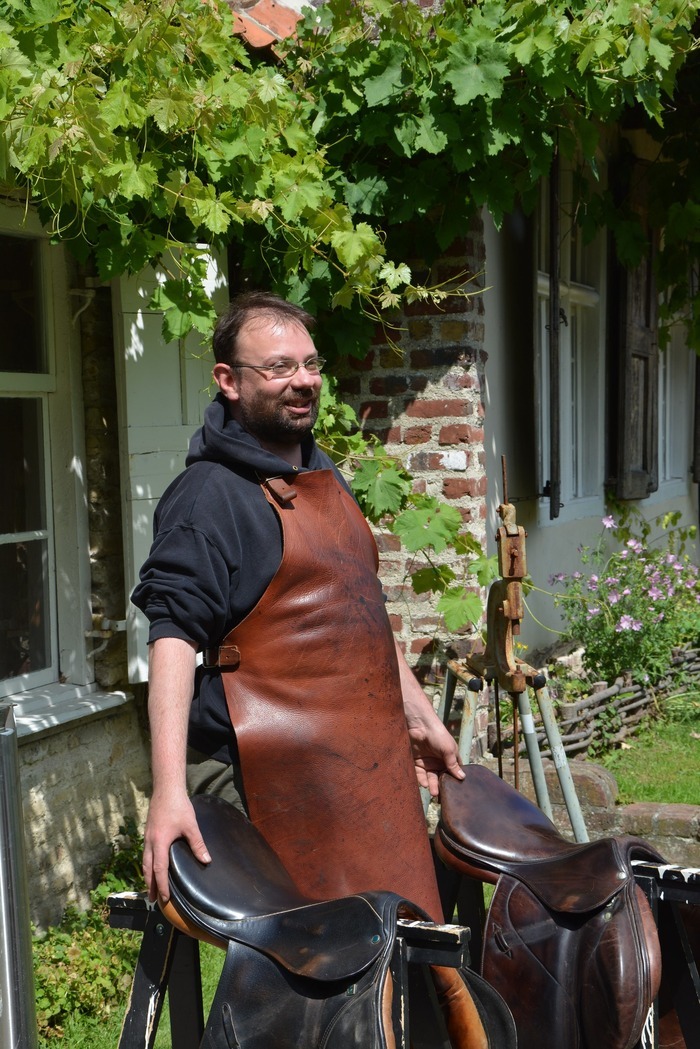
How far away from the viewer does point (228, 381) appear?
2.41 meters

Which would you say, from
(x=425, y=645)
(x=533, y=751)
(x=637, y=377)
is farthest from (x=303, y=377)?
(x=637, y=377)

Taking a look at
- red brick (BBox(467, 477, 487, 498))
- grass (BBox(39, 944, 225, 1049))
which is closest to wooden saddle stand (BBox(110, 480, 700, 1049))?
grass (BBox(39, 944, 225, 1049))

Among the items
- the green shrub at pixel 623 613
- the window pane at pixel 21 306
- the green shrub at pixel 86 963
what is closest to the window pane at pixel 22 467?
the window pane at pixel 21 306

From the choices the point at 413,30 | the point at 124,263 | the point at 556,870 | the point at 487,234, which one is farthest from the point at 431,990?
the point at 487,234

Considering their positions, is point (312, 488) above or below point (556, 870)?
above

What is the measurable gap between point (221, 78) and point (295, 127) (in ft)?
1.82

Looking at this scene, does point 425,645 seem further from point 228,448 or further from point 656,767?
point 228,448

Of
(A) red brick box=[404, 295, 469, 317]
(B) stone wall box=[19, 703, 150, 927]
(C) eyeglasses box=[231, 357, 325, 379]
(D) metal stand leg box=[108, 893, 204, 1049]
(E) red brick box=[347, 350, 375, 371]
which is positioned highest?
(A) red brick box=[404, 295, 469, 317]

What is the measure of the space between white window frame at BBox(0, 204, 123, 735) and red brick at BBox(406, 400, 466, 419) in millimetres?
1347

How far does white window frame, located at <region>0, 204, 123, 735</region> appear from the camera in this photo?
3.67 metres

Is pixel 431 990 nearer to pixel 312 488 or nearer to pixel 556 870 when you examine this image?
pixel 556 870

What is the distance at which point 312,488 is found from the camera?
241cm

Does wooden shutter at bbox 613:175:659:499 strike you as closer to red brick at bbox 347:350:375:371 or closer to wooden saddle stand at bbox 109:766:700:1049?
red brick at bbox 347:350:375:371

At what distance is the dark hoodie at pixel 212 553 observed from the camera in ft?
7.02
